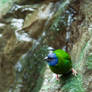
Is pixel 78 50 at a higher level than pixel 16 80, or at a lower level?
higher

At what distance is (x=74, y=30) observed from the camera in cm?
689

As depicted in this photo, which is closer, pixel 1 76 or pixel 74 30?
pixel 74 30

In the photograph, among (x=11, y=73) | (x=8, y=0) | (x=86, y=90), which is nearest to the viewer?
(x=86, y=90)

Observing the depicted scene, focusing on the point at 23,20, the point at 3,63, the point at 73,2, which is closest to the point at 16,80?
the point at 3,63

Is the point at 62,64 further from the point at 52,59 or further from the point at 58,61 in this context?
the point at 52,59

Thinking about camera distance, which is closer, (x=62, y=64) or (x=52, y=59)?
(x=52, y=59)

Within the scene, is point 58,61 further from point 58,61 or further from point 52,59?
point 52,59

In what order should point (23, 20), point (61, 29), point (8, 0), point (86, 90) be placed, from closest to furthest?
point (86, 90) < point (61, 29) < point (23, 20) < point (8, 0)

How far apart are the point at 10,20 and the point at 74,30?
3300 mm

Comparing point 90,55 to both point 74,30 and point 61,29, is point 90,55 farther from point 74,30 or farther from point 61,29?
point 61,29

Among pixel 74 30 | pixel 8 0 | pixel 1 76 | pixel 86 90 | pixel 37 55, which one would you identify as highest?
pixel 8 0

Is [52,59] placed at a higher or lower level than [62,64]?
higher

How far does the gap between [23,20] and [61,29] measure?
2079 millimetres

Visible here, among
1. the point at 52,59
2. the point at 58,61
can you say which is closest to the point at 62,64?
the point at 58,61
